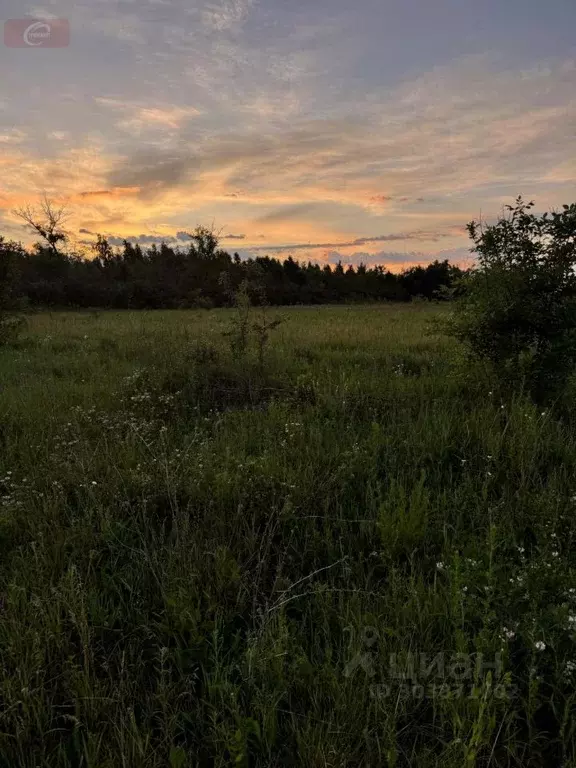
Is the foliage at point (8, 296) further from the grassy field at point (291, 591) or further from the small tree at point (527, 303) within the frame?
the small tree at point (527, 303)

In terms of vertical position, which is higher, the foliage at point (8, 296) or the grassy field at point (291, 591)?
the foliage at point (8, 296)

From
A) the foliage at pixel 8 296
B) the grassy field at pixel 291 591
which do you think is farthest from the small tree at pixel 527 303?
the foliage at pixel 8 296

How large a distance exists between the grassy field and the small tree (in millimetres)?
858

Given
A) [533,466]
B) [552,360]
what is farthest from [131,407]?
[552,360]

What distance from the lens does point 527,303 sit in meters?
5.79

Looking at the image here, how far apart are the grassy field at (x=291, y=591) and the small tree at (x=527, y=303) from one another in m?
0.86

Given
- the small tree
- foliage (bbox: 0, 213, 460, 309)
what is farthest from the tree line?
the small tree

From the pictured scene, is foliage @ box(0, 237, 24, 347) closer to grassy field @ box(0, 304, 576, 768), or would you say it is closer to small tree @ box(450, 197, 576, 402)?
grassy field @ box(0, 304, 576, 768)

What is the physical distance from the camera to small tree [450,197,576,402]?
18.7ft

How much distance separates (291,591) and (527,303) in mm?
4804

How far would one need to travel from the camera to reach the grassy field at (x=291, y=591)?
1.84 metres

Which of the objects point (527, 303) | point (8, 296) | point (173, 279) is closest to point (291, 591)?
point (527, 303)

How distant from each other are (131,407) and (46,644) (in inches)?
163

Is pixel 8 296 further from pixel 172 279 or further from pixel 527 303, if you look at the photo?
pixel 172 279
